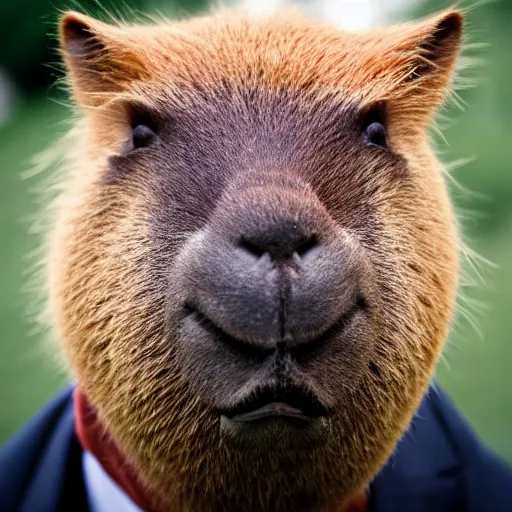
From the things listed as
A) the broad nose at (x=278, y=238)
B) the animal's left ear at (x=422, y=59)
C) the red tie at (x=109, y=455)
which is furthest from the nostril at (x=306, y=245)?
the red tie at (x=109, y=455)

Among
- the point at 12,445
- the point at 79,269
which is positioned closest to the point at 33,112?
the point at 12,445

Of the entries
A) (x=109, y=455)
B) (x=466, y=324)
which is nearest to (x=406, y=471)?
(x=109, y=455)

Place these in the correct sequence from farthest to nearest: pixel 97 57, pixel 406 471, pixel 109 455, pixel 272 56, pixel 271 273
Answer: pixel 406 471 < pixel 109 455 < pixel 97 57 < pixel 272 56 < pixel 271 273

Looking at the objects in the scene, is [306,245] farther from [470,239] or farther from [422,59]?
[470,239]

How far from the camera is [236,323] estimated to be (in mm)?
1423

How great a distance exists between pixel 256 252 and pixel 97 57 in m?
0.69

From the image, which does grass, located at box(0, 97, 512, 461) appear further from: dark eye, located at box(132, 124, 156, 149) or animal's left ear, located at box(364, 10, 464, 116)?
dark eye, located at box(132, 124, 156, 149)

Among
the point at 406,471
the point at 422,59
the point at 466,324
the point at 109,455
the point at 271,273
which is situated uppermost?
the point at 422,59

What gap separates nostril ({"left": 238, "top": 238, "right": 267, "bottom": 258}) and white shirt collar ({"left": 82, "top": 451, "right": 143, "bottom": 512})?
0.88 meters

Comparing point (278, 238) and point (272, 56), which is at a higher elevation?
point (272, 56)

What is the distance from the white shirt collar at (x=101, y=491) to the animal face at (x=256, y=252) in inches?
11.8

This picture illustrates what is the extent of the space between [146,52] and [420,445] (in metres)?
1.35

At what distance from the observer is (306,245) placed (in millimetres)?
1446

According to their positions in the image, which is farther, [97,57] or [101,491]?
[101,491]
